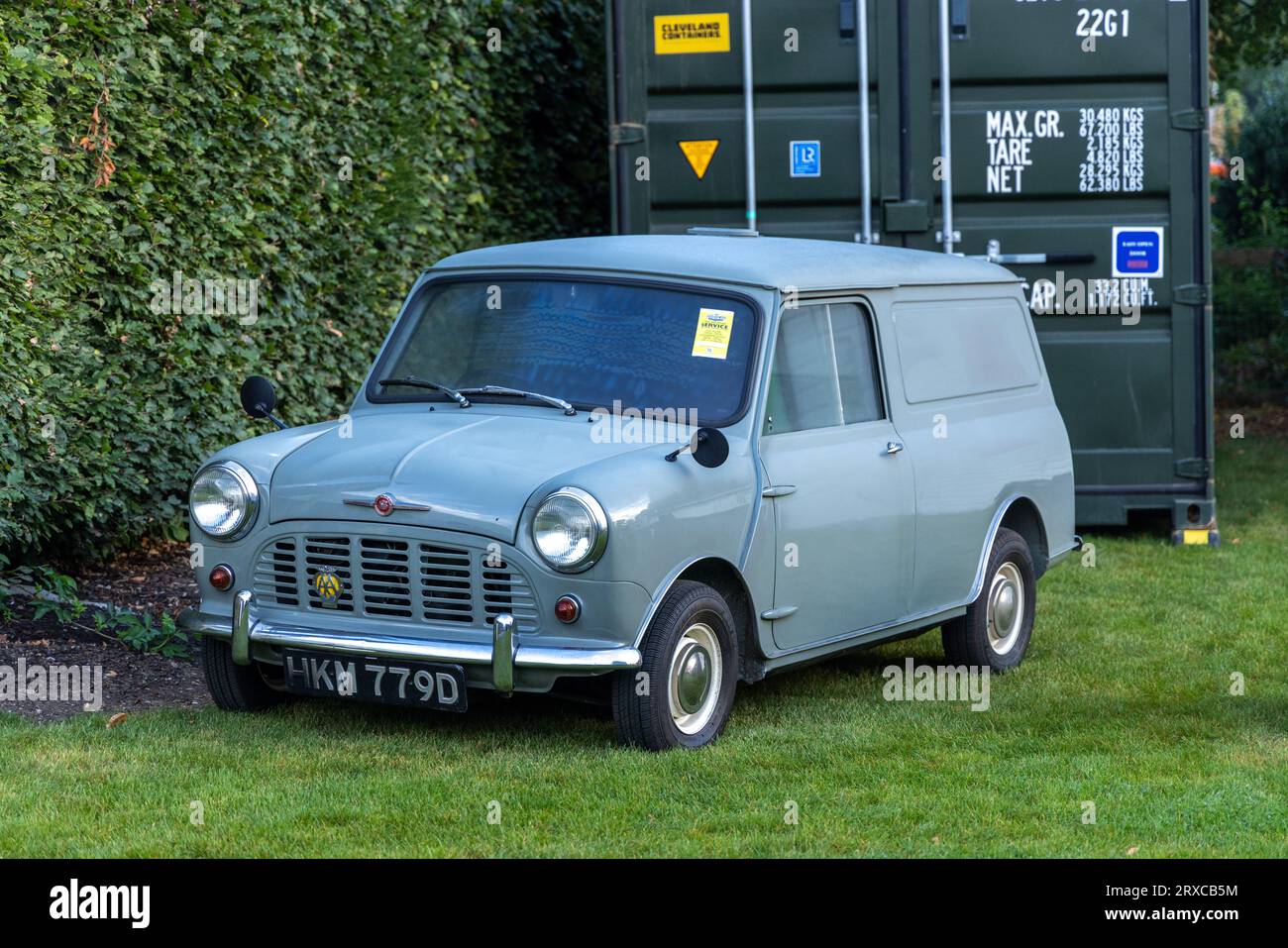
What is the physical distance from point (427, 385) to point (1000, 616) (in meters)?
2.62

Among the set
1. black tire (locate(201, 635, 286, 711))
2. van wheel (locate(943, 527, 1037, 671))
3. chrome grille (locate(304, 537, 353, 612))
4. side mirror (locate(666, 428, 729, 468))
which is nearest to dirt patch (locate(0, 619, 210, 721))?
black tire (locate(201, 635, 286, 711))

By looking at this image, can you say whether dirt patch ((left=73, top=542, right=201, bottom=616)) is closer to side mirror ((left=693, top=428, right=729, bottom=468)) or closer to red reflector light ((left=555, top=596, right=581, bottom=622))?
red reflector light ((left=555, top=596, right=581, bottom=622))

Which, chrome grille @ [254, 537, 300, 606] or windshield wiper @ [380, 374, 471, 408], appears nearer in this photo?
chrome grille @ [254, 537, 300, 606]

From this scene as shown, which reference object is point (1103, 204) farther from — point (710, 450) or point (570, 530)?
point (570, 530)

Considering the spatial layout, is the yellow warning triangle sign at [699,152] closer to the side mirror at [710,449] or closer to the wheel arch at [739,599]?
the wheel arch at [739,599]

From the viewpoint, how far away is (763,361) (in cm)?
634

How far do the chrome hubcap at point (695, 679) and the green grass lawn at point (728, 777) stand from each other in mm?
128

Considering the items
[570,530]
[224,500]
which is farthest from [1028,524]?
[224,500]

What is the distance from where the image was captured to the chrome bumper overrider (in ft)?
18.5

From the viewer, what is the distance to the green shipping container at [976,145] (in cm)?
1021

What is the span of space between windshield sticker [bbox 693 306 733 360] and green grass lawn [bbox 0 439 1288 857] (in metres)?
1.31

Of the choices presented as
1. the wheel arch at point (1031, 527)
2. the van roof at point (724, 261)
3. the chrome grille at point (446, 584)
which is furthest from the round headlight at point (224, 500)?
the wheel arch at point (1031, 527)

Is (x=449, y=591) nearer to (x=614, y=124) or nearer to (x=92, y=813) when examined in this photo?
(x=92, y=813)
